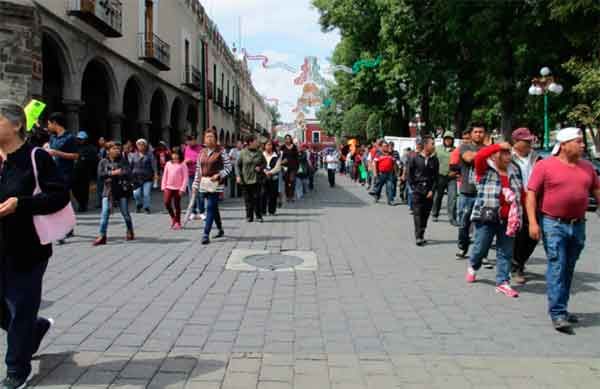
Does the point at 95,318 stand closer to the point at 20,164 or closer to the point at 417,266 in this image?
the point at 20,164

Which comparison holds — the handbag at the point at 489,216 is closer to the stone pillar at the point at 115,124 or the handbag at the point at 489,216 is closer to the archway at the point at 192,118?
the stone pillar at the point at 115,124

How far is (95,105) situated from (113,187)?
37.4 feet

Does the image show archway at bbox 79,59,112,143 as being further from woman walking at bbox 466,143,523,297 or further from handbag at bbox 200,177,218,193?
woman walking at bbox 466,143,523,297

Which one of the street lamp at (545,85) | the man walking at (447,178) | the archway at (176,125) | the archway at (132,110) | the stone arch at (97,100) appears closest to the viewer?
the man walking at (447,178)

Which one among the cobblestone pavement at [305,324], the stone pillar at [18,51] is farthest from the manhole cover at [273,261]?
the stone pillar at [18,51]

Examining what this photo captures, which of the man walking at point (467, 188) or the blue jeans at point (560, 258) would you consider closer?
the blue jeans at point (560, 258)

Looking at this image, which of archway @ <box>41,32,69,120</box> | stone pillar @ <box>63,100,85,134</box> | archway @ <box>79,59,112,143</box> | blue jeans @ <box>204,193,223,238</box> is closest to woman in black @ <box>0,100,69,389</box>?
blue jeans @ <box>204,193,223,238</box>

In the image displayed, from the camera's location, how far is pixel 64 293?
605 cm

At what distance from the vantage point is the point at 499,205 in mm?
6273

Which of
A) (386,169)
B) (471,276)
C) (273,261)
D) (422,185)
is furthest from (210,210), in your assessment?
(386,169)

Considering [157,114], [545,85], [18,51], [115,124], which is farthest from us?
[157,114]

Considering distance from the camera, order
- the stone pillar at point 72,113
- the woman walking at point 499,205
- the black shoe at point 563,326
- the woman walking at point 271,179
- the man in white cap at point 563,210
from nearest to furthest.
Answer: the black shoe at point 563,326 < the man in white cap at point 563,210 < the woman walking at point 499,205 < the woman walking at point 271,179 < the stone pillar at point 72,113

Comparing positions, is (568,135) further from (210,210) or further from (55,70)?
(55,70)

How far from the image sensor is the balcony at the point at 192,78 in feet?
90.3
